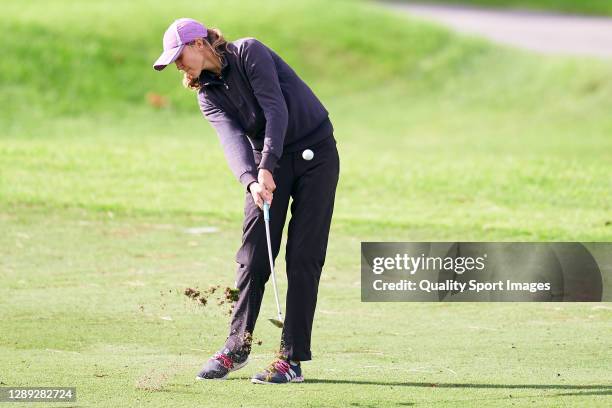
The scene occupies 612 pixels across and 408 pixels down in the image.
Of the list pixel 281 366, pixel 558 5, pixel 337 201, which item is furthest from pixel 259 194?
pixel 558 5

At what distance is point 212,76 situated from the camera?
6.81 metres

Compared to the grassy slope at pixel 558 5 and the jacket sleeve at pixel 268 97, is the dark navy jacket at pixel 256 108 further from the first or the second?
the grassy slope at pixel 558 5

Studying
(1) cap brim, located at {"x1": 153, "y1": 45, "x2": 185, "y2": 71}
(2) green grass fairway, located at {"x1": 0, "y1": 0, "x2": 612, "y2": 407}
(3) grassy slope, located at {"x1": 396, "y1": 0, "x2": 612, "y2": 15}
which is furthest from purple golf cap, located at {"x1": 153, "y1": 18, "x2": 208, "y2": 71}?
(3) grassy slope, located at {"x1": 396, "y1": 0, "x2": 612, "y2": 15}

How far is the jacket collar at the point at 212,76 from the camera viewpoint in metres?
6.73

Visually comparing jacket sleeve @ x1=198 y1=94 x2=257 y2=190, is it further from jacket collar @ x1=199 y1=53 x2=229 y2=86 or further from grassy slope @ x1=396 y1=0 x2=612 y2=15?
grassy slope @ x1=396 y1=0 x2=612 y2=15

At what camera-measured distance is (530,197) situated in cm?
1503

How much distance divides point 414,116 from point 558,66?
3856mm

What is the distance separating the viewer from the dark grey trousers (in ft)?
22.5

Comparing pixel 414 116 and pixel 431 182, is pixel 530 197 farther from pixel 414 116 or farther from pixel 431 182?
pixel 414 116

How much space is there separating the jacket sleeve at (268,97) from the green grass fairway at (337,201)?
124 cm

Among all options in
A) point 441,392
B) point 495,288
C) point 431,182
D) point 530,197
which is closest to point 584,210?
point 530,197

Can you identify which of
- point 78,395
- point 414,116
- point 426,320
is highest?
point 414,116

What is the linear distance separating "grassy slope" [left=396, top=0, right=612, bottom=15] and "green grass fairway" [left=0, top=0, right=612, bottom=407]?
9284 mm

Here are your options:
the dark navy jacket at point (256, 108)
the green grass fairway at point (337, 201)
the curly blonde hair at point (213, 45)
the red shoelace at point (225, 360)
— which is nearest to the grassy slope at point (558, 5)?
the green grass fairway at point (337, 201)
